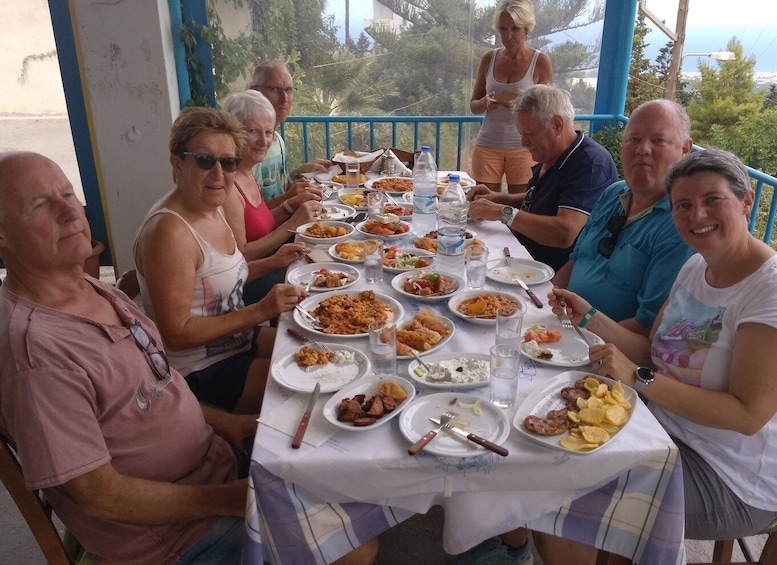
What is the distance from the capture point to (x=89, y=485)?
1.15 m

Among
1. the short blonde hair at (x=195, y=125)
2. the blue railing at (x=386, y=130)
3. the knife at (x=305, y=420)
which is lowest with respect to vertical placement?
the knife at (x=305, y=420)

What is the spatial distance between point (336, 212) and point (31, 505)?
2.09 metres

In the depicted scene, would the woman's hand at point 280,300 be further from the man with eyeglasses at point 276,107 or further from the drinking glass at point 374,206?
the man with eyeglasses at point 276,107

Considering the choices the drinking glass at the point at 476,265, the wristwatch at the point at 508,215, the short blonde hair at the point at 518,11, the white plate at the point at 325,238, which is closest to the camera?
the drinking glass at the point at 476,265

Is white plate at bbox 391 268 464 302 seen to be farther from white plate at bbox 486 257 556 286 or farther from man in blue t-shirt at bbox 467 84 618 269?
man in blue t-shirt at bbox 467 84 618 269

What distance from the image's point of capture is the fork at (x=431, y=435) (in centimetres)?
112

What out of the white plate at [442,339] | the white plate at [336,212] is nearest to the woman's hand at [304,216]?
the white plate at [336,212]

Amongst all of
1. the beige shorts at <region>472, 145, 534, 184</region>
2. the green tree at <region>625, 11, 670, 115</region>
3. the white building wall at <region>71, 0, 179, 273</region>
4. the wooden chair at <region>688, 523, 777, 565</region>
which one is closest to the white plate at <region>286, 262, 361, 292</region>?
the wooden chair at <region>688, 523, 777, 565</region>

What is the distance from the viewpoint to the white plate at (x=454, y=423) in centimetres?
115

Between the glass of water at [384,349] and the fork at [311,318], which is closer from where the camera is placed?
the glass of water at [384,349]

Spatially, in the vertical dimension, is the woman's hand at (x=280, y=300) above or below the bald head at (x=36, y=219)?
below

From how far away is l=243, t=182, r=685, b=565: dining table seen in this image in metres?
1.12

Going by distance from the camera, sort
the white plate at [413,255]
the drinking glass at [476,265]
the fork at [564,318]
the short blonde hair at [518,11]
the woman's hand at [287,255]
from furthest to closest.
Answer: the short blonde hair at [518,11], the woman's hand at [287,255], the white plate at [413,255], the drinking glass at [476,265], the fork at [564,318]

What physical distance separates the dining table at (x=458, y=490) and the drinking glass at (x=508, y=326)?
32 cm
